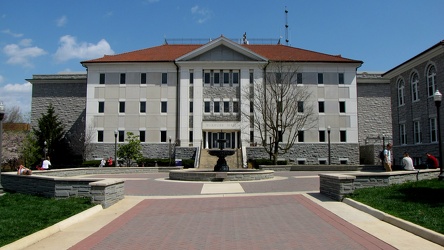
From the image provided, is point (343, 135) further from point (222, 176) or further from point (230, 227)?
point (230, 227)

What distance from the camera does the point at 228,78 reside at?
50406 mm

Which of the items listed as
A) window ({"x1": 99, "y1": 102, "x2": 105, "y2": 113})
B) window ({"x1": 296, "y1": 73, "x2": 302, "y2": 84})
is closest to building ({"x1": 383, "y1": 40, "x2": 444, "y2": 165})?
window ({"x1": 296, "y1": 73, "x2": 302, "y2": 84})

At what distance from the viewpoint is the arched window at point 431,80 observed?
31.9 meters

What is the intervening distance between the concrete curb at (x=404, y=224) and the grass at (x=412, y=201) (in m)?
0.23

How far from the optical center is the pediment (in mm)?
49344

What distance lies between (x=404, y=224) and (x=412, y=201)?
2.91 m

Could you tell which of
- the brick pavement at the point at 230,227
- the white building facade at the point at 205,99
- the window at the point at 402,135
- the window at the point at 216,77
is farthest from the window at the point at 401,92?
the brick pavement at the point at 230,227

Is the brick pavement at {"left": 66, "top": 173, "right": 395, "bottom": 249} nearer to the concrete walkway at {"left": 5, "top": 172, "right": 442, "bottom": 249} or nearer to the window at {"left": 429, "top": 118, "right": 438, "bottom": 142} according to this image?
the concrete walkway at {"left": 5, "top": 172, "right": 442, "bottom": 249}

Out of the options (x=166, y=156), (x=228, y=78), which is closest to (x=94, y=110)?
(x=166, y=156)

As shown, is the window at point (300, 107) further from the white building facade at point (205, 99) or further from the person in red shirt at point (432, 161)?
the person in red shirt at point (432, 161)

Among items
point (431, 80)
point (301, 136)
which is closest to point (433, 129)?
point (431, 80)

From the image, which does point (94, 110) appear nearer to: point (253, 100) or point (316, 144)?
point (253, 100)

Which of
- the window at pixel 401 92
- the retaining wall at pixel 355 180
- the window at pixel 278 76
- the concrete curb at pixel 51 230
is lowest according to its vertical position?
the concrete curb at pixel 51 230

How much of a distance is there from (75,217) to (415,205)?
9254 millimetres
